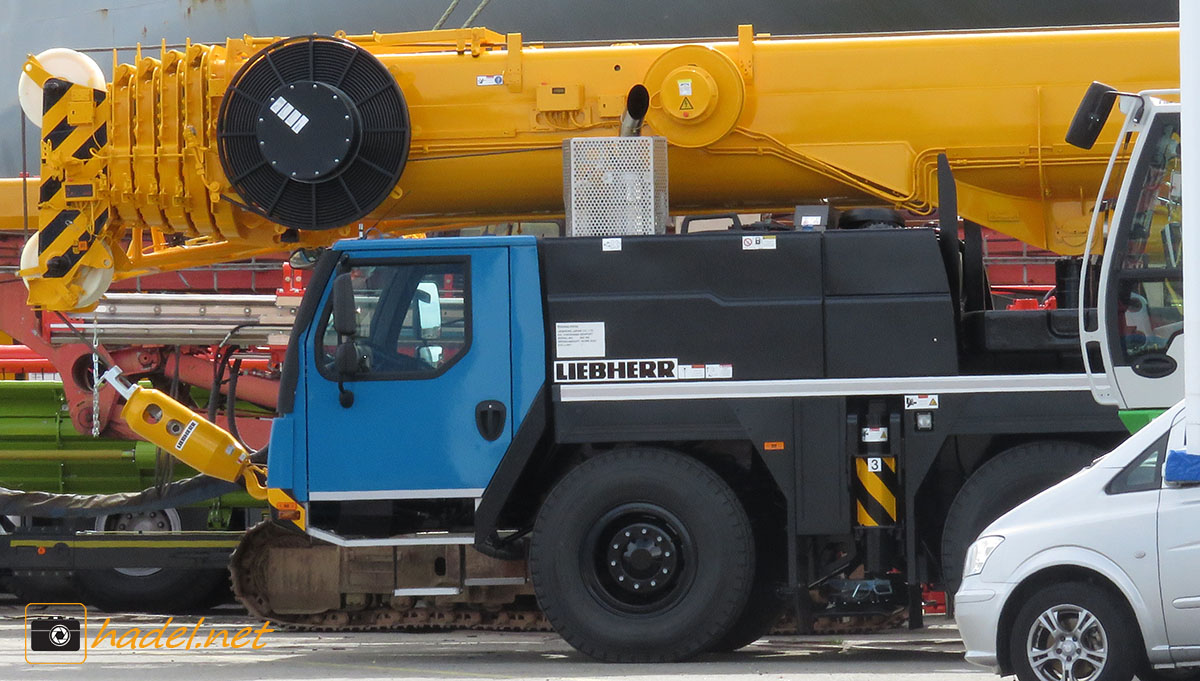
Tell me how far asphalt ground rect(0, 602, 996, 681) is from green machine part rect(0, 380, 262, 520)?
4.59ft

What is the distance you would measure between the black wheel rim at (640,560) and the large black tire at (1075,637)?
208cm

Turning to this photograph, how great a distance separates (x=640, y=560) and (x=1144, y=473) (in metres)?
2.79

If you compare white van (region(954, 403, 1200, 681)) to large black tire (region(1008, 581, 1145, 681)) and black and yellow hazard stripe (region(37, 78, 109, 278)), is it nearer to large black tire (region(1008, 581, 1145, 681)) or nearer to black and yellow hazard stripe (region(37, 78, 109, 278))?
large black tire (region(1008, 581, 1145, 681))

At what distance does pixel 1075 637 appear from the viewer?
719 centimetres

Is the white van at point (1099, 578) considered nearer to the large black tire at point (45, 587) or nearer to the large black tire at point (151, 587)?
the large black tire at point (151, 587)

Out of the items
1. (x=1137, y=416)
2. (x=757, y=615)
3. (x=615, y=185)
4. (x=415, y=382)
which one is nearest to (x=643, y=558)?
(x=757, y=615)

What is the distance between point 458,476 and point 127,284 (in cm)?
632

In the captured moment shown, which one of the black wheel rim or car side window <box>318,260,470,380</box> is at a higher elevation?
car side window <box>318,260,470,380</box>

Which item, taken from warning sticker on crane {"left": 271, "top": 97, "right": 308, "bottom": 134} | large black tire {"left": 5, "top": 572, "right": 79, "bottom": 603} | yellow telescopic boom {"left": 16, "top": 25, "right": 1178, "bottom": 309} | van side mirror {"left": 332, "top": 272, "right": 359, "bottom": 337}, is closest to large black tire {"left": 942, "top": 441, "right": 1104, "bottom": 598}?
yellow telescopic boom {"left": 16, "top": 25, "right": 1178, "bottom": 309}

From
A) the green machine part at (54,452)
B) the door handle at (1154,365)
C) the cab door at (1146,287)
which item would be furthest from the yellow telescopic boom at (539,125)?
the green machine part at (54,452)

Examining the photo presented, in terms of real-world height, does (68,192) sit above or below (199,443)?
above

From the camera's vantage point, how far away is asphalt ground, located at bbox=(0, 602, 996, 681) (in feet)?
28.3

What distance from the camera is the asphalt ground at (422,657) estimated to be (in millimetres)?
8633

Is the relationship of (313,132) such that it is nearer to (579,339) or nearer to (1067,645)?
(579,339)
